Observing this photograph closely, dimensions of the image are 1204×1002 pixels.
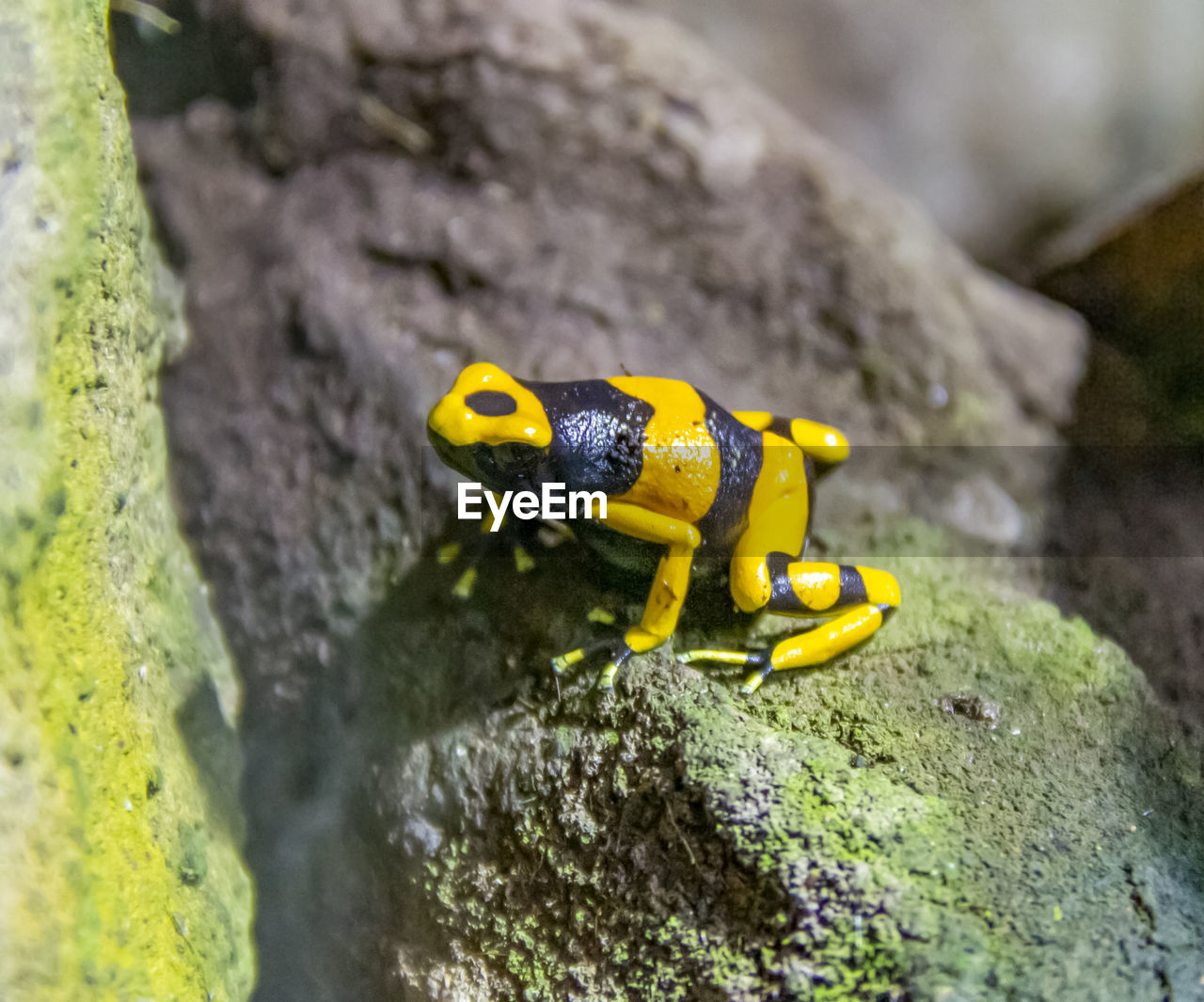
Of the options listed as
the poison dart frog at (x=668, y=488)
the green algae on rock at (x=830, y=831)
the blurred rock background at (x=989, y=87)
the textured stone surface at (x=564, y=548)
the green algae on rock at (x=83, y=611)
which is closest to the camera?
the green algae on rock at (x=83, y=611)

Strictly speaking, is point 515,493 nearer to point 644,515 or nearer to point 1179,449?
point 644,515

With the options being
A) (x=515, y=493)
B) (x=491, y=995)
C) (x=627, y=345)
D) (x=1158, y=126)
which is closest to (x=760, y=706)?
(x=515, y=493)

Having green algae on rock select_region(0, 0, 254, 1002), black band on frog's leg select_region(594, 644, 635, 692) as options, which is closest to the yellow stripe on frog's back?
black band on frog's leg select_region(594, 644, 635, 692)

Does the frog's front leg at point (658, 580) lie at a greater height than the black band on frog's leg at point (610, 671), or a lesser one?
greater

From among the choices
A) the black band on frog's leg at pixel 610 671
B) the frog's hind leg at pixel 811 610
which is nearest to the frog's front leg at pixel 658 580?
the black band on frog's leg at pixel 610 671

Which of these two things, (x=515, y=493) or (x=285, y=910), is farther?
(x=285, y=910)

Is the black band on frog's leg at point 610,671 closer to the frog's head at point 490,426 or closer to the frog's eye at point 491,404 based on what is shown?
the frog's head at point 490,426

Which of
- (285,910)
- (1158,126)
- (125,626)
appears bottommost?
(285,910)
